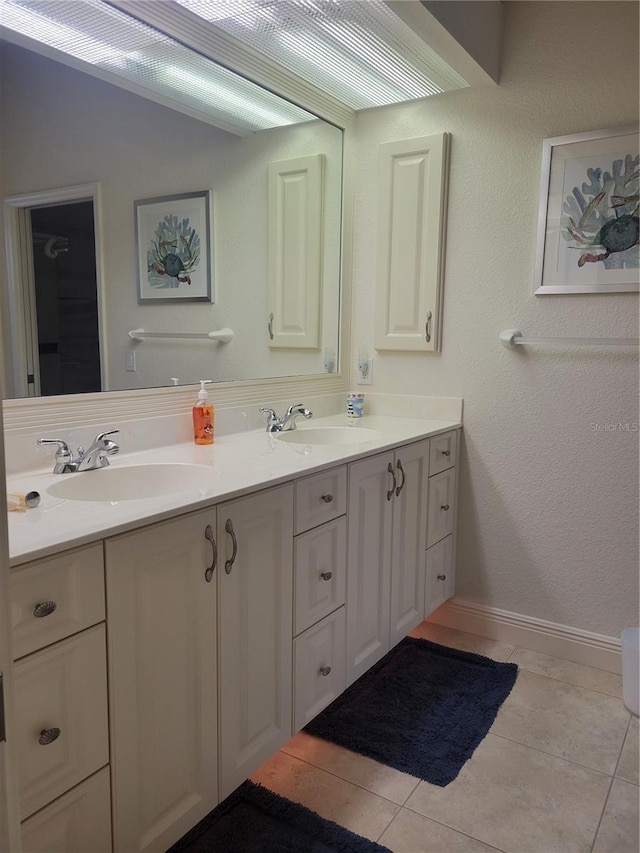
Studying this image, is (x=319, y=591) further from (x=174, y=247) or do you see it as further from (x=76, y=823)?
(x=174, y=247)

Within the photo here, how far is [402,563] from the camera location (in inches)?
82.7

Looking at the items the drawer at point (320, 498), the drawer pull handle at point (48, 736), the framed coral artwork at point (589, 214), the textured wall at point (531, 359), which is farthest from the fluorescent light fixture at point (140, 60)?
the drawer pull handle at point (48, 736)

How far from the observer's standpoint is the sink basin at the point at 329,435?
7.34ft

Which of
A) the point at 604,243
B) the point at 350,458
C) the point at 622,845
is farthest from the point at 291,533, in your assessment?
the point at 604,243

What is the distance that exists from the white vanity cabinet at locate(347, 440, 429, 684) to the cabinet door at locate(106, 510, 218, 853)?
2.00 feet

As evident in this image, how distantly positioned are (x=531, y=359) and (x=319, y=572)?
Answer: 118 centimetres

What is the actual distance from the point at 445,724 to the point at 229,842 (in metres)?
0.77

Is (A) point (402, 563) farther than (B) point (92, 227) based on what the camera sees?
Yes

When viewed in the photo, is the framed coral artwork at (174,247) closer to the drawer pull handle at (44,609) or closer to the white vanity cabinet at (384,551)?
the white vanity cabinet at (384,551)

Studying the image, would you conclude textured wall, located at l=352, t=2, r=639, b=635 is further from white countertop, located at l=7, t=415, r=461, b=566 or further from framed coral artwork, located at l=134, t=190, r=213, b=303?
framed coral artwork, located at l=134, t=190, r=213, b=303

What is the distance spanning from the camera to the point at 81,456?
155cm

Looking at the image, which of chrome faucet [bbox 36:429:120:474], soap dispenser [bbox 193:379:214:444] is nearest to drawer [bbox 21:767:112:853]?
chrome faucet [bbox 36:429:120:474]

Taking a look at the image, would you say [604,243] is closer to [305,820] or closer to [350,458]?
[350,458]

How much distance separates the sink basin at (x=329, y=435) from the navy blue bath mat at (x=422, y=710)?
827 millimetres
